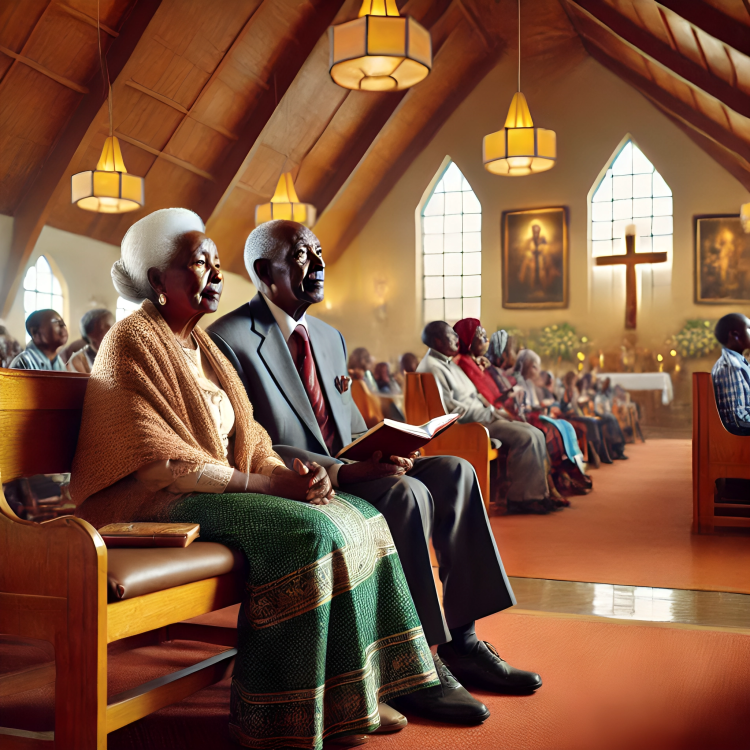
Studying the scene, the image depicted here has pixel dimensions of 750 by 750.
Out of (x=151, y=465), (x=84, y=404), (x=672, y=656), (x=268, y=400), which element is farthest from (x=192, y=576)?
(x=672, y=656)

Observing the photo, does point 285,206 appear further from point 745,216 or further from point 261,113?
point 745,216

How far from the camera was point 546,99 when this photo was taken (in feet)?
17.6

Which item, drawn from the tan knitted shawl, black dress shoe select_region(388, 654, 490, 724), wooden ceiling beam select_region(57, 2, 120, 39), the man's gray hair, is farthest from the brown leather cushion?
wooden ceiling beam select_region(57, 2, 120, 39)

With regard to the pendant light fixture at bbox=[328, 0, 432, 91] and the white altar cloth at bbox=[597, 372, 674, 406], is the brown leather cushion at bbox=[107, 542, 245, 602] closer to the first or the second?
the pendant light fixture at bbox=[328, 0, 432, 91]

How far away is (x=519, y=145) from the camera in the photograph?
205 inches

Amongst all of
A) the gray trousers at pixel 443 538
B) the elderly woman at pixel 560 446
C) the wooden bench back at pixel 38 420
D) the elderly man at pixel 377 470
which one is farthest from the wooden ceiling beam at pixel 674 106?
the wooden bench back at pixel 38 420

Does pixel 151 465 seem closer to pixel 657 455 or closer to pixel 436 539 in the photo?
pixel 436 539

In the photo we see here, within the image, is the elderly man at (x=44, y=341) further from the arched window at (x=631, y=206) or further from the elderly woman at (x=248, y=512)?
the arched window at (x=631, y=206)

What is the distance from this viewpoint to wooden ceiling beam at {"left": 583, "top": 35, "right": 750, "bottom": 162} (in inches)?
196

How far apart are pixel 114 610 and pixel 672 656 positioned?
180cm

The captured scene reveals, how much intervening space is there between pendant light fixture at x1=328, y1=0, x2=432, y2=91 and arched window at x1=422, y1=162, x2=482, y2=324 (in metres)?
0.91

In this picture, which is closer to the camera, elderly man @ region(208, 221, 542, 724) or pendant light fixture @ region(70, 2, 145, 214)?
elderly man @ region(208, 221, 542, 724)

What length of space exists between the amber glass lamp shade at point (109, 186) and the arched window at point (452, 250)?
2.01 meters

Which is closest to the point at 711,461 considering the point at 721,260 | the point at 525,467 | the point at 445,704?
the point at 525,467
